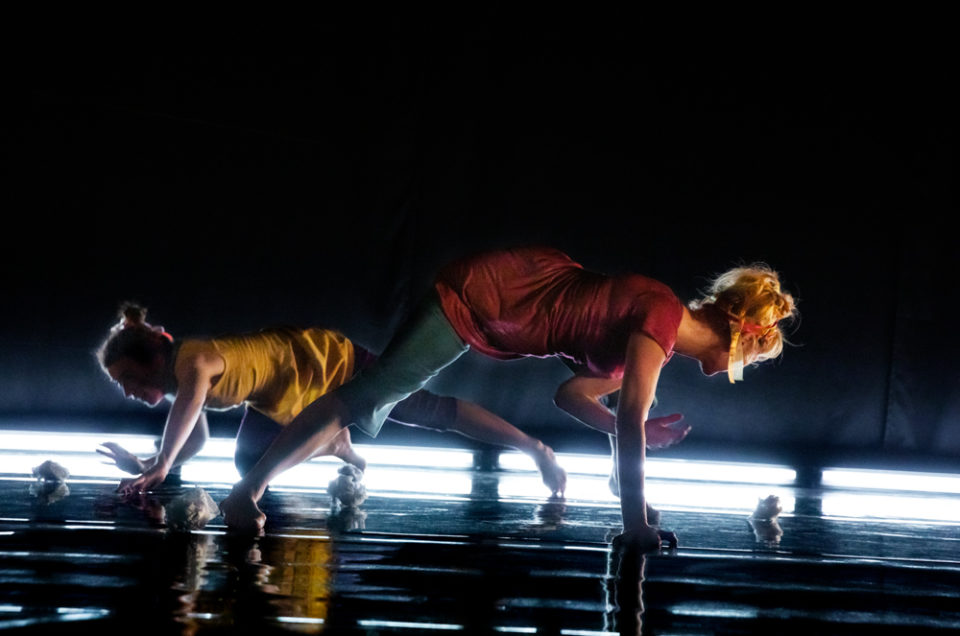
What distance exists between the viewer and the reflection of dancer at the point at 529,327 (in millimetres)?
1647

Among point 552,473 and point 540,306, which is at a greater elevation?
point 540,306

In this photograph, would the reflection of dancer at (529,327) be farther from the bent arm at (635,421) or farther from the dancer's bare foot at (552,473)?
the dancer's bare foot at (552,473)

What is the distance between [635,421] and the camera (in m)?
1.51

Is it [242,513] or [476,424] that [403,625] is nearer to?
[242,513]

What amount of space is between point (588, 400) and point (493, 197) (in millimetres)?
1643

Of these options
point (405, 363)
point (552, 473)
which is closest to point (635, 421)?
point (405, 363)

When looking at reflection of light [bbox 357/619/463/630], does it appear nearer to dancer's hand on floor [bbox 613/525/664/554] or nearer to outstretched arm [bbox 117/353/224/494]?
dancer's hand on floor [bbox 613/525/664/554]

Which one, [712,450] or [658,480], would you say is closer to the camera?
[658,480]

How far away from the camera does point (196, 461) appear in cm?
293

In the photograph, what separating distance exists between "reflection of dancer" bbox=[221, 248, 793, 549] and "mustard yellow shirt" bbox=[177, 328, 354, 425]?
485 mm

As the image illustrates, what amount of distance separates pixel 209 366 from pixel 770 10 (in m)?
2.84

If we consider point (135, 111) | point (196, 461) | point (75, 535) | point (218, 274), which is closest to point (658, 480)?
point (196, 461)

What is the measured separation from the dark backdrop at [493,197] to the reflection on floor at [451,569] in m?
1.34

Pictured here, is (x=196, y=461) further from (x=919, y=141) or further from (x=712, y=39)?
(x=919, y=141)
